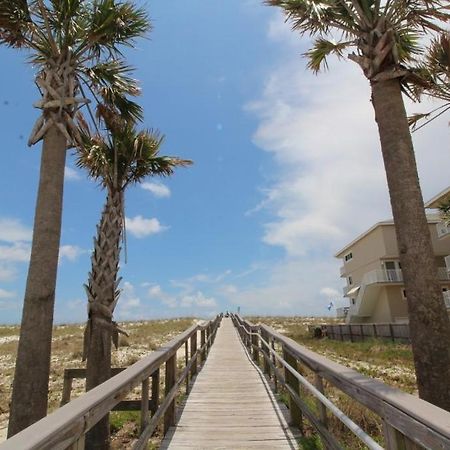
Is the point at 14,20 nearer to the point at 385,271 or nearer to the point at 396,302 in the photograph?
the point at 385,271

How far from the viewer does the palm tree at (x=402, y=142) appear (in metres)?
4.31

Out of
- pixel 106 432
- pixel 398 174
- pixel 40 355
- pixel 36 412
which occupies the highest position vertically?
pixel 398 174

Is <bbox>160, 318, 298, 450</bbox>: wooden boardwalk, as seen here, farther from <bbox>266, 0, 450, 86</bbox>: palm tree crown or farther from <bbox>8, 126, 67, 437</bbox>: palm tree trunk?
<bbox>266, 0, 450, 86</bbox>: palm tree crown

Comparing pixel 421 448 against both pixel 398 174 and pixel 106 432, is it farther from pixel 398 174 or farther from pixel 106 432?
pixel 106 432

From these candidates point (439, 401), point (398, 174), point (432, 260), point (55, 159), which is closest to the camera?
point (439, 401)

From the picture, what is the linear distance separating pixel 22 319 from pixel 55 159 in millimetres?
2243

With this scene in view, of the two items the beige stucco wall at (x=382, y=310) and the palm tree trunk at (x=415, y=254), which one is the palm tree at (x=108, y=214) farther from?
the beige stucco wall at (x=382, y=310)

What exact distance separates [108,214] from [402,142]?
5012 millimetres

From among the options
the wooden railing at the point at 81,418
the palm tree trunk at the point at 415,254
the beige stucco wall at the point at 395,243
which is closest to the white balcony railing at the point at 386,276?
the beige stucco wall at the point at 395,243

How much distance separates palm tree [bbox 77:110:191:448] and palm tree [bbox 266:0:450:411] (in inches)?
142

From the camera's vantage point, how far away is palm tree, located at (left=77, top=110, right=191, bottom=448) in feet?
22.2

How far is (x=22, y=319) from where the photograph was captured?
511 centimetres

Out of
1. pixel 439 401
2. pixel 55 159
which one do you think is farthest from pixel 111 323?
pixel 439 401

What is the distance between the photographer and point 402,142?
510 centimetres
